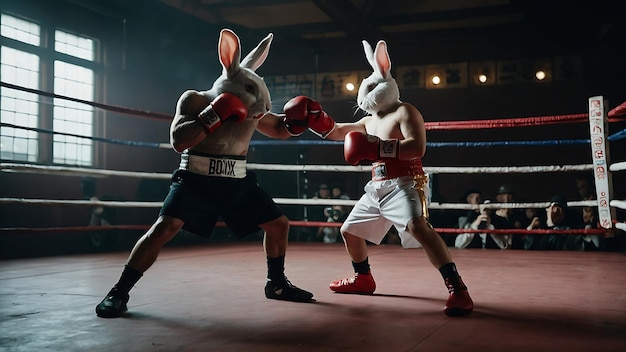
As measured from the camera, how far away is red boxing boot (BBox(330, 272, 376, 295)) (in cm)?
230

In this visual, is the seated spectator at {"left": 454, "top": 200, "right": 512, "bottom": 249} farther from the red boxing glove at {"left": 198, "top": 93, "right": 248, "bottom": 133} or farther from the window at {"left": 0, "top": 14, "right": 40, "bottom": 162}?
the window at {"left": 0, "top": 14, "right": 40, "bottom": 162}

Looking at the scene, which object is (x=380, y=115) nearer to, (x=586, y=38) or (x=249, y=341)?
(x=249, y=341)

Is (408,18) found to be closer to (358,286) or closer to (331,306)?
(358,286)

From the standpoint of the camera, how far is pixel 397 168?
2275 mm

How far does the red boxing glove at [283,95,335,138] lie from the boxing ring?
655 millimetres

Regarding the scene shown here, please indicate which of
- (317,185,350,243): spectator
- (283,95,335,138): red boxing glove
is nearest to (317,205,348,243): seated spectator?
(317,185,350,243): spectator

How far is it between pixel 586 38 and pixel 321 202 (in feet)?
14.8

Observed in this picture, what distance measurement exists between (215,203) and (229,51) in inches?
21.9

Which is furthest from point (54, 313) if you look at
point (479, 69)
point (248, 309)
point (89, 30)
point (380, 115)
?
point (479, 69)

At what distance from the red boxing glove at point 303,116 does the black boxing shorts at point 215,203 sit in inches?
10.1

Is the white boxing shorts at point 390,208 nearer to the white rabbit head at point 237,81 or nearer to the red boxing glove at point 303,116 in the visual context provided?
the red boxing glove at point 303,116

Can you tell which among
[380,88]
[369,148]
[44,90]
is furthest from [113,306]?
[44,90]

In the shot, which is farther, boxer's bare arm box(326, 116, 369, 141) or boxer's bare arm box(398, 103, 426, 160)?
boxer's bare arm box(326, 116, 369, 141)

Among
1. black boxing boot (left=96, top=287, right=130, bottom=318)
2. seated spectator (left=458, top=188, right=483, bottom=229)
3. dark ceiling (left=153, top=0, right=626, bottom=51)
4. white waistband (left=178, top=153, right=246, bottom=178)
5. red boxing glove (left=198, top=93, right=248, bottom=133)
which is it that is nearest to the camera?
black boxing boot (left=96, top=287, right=130, bottom=318)
